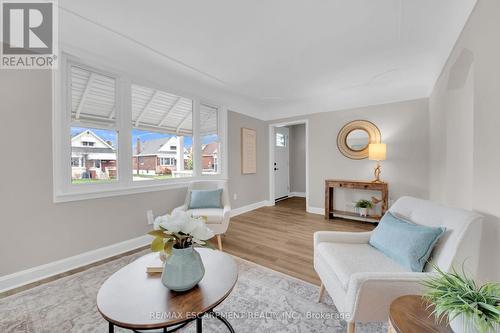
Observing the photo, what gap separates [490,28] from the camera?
1.26 metres

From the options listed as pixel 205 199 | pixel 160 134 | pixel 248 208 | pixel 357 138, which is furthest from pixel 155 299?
pixel 357 138

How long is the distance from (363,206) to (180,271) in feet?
11.5

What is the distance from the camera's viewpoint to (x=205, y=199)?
287 cm

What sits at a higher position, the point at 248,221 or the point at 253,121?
the point at 253,121

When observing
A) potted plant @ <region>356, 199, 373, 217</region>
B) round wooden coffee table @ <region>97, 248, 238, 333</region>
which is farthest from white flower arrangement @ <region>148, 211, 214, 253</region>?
potted plant @ <region>356, 199, 373, 217</region>

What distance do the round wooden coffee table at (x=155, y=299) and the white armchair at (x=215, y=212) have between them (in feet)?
4.06

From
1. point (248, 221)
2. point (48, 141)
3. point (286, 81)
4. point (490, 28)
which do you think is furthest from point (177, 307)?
point (286, 81)

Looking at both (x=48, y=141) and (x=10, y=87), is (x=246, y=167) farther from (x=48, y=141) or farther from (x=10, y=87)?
(x=10, y=87)

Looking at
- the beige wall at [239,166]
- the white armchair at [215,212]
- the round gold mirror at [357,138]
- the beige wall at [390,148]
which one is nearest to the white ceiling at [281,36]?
the beige wall at [390,148]

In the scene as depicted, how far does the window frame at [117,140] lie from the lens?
204 cm

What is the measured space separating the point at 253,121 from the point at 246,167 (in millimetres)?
1066

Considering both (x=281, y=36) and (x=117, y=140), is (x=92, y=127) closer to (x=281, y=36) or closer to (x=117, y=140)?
(x=117, y=140)

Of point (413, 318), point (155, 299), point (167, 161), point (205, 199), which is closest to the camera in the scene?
point (413, 318)

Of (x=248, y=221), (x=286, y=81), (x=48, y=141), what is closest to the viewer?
(x=48, y=141)
